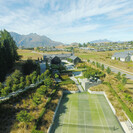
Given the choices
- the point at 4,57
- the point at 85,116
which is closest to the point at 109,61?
the point at 85,116

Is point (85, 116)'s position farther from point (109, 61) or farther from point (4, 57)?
point (109, 61)

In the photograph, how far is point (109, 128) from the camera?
688 inches

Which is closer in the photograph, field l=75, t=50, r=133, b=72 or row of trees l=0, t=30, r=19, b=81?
row of trees l=0, t=30, r=19, b=81

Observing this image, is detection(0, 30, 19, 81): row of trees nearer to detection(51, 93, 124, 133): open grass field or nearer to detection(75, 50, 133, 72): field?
detection(51, 93, 124, 133): open grass field

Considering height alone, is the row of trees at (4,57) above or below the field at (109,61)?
above

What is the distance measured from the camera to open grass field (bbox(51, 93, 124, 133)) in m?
17.5

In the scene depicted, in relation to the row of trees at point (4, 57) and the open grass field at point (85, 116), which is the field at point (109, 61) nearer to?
the open grass field at point (85, 116)

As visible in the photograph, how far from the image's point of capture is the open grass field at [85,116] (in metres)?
17.5

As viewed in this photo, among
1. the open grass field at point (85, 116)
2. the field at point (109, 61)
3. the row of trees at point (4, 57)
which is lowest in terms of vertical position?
the open grass field at point (85, 116)

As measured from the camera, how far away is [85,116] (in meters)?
20.6

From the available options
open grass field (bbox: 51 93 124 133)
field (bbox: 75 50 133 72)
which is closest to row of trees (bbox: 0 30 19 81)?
open grass field (bbox: 51 93 124 133)

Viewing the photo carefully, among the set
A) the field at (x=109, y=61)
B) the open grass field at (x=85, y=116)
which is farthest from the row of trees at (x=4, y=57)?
the field at (x=109, y=61)

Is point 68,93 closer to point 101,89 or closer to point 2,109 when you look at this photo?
point 101,89

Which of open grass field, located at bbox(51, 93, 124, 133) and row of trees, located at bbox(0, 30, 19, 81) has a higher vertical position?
row of trees, located at bbox(0, 30, 19, 81)
